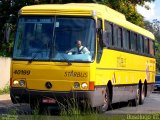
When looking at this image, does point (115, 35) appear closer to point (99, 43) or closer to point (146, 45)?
point (99, 43)

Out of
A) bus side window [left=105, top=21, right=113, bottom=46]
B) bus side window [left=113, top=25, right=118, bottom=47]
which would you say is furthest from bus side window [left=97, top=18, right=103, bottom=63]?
bus side window [left=113, top=25, right=118, bottom=47]

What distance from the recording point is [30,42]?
17078 millimetres

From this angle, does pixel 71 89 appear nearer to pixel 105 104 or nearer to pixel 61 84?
pixel 61 84

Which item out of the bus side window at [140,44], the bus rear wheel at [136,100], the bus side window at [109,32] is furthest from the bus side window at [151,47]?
the bus side window at [109,32]

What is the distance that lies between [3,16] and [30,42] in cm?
2139

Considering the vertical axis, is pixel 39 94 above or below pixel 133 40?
below

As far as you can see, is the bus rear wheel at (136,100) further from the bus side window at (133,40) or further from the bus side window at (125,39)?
the bus side window at (125,39)

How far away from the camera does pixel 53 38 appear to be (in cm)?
1698

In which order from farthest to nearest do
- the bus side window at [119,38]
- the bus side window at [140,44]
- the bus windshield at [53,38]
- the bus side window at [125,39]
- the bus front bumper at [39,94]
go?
the bus side window at [140,44]
the bus side window at [125,39]
the bus side window at [119,38]
the bus windshield at [53,38]
the bus front bumper at [39,94]

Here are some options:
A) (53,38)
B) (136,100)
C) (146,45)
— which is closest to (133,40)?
(136,100)

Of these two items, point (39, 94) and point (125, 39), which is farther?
point (125, 39)

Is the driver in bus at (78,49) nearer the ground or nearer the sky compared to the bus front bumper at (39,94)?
Result: nearer the sky

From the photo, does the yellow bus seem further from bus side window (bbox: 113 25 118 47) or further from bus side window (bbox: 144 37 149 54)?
bus side window (bbox: 144 37 149 54)

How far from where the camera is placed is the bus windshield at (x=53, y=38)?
16812 millimetres
